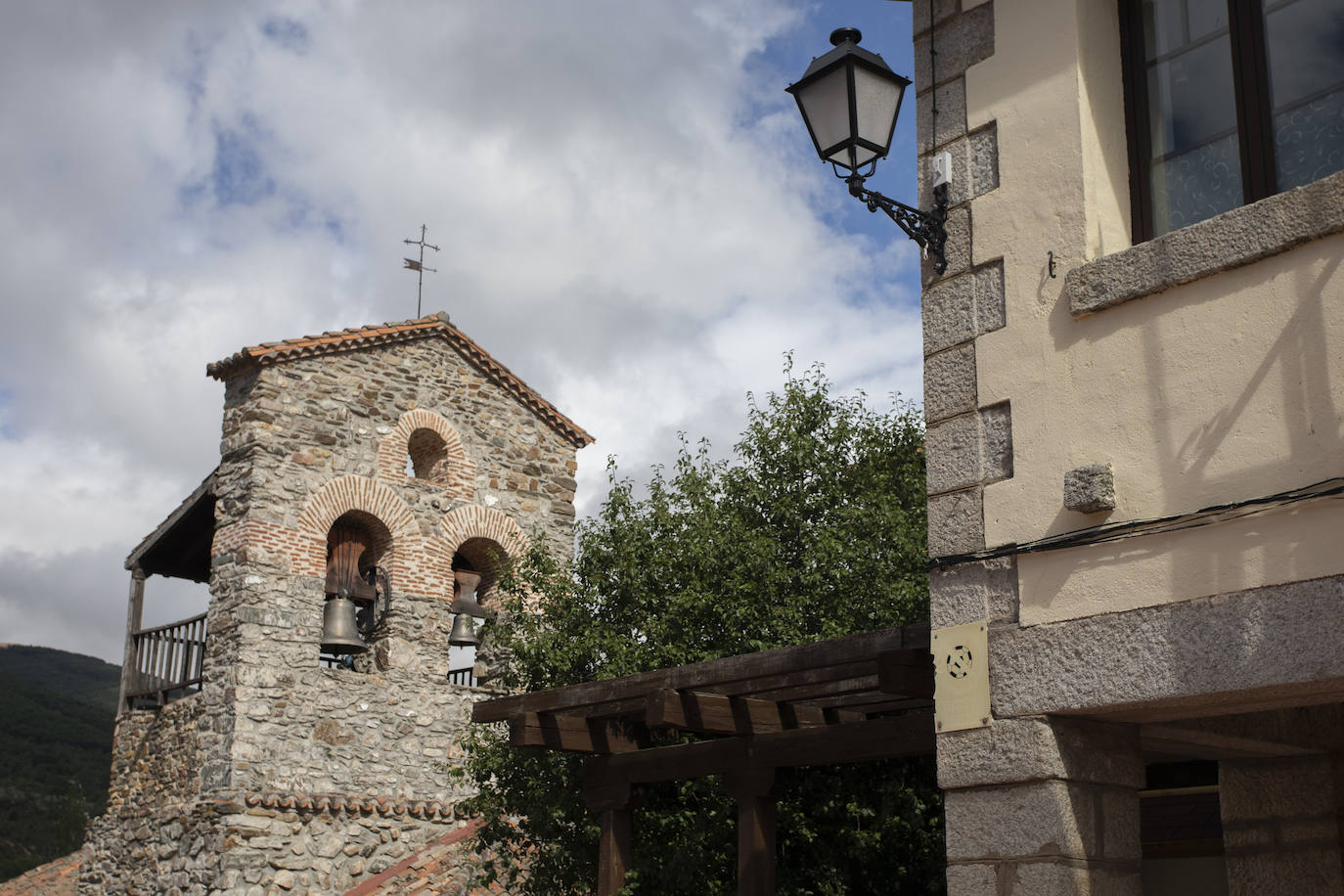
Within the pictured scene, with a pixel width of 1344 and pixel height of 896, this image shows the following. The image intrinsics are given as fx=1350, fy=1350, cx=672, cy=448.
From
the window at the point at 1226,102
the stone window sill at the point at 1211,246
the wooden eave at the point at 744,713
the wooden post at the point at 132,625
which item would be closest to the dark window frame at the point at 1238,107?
the window at the point at 1226,102

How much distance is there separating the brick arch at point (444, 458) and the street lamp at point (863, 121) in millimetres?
12383

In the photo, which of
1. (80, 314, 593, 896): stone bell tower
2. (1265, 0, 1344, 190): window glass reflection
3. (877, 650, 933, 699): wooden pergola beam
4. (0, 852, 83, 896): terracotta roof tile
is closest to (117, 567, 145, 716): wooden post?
(80, 314, 593, 896): stone bell tower

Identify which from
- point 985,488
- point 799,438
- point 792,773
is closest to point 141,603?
point 799,438

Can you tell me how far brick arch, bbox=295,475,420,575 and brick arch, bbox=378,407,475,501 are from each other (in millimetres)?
290

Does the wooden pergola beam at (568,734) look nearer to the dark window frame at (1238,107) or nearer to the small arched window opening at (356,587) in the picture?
the dark window frame at (1238,107)

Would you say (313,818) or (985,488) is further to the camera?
(313,818)

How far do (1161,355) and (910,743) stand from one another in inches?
112

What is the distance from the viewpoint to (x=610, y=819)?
796 cm

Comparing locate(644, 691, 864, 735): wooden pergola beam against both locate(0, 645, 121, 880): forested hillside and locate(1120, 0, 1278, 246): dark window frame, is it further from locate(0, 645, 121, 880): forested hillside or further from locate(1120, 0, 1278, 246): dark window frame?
locate(0, 645, 121, 880): forested hillside

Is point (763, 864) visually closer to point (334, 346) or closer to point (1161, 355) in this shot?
point (1161, 355)

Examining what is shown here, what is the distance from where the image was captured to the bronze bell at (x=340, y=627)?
16.0 meters

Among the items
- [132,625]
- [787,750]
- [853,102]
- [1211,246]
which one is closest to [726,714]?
[787,750]

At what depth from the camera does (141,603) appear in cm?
1786

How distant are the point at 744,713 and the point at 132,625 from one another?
1312 centimetres
